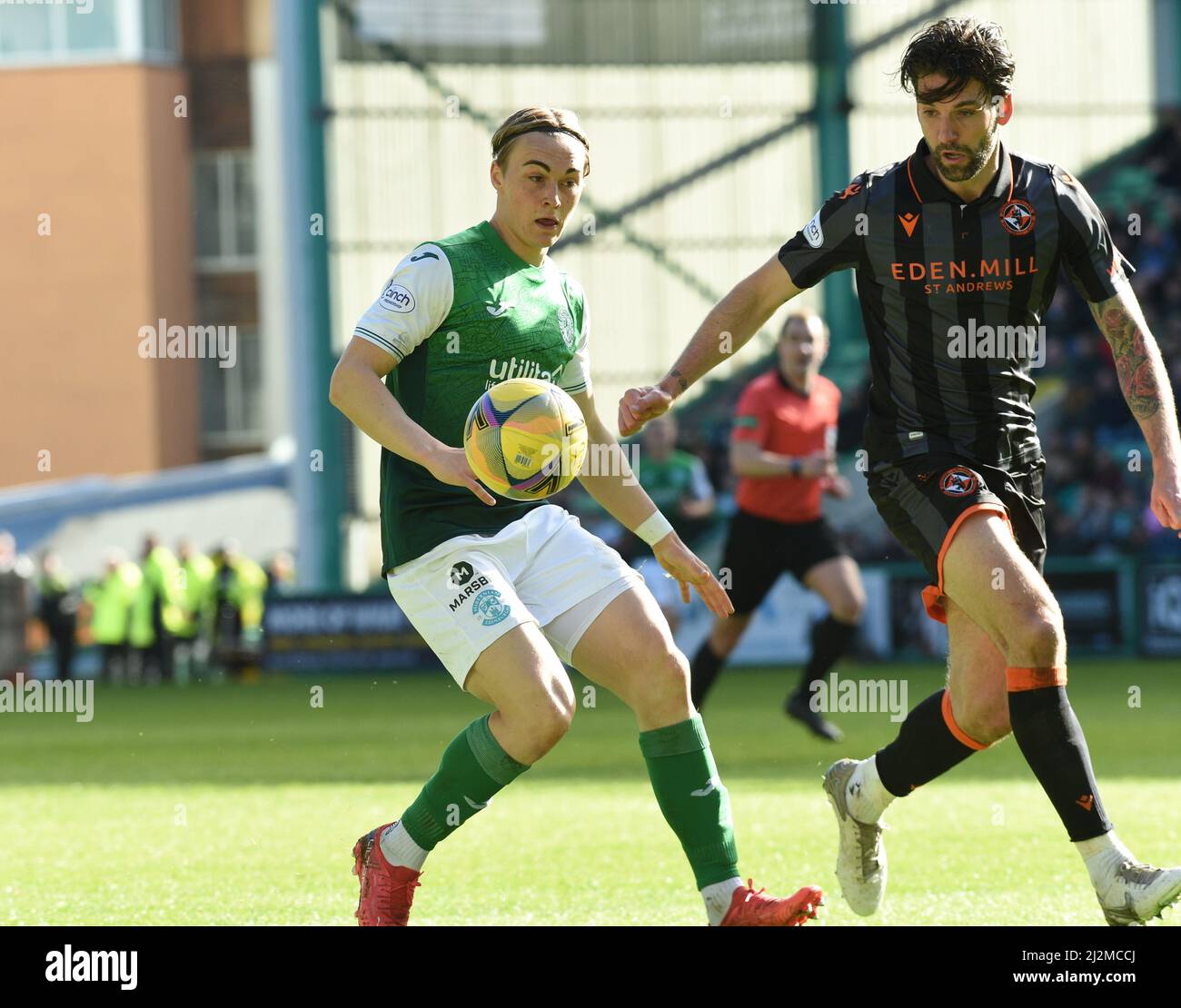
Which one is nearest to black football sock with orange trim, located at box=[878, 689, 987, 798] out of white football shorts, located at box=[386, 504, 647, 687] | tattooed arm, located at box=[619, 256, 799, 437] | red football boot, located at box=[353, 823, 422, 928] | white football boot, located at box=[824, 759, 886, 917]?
white football boot, located at box=[824, 759, 886, 917]

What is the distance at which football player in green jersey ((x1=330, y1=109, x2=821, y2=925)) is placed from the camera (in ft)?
16.2

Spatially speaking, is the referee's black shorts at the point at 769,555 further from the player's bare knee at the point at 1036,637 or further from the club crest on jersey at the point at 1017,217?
the player's bare knee at the point at 1036,637

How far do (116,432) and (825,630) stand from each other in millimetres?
30969

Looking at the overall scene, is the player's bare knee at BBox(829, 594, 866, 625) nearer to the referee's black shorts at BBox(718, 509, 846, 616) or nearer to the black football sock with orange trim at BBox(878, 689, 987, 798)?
the referee's black shorts at BBox(718, 509, 846, 616)

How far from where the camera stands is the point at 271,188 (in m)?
39.7

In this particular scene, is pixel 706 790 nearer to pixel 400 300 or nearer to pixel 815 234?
pixel 400 300

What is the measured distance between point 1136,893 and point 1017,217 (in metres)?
1.81

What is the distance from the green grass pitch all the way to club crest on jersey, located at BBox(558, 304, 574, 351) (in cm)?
162

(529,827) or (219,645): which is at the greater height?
(529,827)

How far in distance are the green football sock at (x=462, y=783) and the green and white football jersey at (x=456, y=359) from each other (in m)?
0.53

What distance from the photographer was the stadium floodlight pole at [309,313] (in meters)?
25.7

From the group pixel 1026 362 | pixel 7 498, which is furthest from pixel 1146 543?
pixel 7 498
